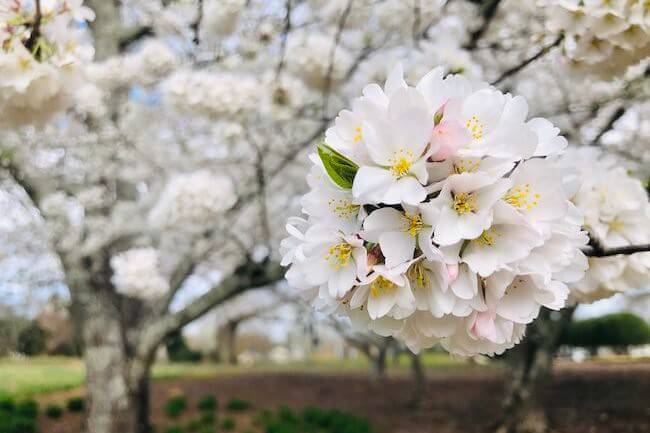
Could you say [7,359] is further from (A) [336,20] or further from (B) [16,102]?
(B) [16,102]

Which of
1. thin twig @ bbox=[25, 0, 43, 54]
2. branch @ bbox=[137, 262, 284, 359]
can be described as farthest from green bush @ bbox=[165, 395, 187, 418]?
thin twig @ bbox=[25, 0, 43, 54]

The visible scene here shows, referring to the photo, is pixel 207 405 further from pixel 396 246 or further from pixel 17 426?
pixel 396 246

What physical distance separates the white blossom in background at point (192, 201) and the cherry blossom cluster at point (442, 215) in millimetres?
3059

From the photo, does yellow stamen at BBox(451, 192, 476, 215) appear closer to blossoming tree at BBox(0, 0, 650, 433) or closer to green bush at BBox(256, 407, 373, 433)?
blossoming tree at BBox(0, 0, 650, 433)

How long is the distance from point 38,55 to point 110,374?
4067 millimetres

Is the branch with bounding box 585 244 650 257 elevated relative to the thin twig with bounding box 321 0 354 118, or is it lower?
lower

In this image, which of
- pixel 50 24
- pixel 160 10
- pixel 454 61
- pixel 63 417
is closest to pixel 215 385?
pixel 63 417

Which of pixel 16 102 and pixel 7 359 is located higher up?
pixel 16 102

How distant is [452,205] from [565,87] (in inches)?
202

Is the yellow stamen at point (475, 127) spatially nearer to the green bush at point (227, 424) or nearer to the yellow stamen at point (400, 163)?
the yellow stamen at point (400, 163)

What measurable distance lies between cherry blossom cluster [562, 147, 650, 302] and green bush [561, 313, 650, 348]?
7.77 m

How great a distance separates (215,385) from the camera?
11.4m

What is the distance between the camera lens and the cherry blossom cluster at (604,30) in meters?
1.53

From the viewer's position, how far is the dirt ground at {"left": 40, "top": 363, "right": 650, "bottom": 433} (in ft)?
17.8
